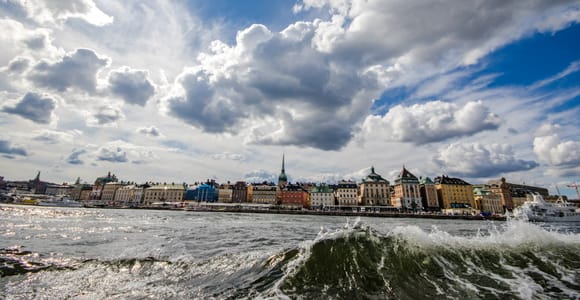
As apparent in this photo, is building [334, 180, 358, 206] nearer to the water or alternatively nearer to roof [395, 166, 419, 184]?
roof [395, 166, 419, 184]

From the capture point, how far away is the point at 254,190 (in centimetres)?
14825

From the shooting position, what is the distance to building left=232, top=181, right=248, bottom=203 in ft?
500

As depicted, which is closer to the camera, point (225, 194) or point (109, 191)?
point (225, 194)

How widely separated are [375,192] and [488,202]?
5174 cm

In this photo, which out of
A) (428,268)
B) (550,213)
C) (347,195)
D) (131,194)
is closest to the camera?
(428,268)

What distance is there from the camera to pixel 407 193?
395ft

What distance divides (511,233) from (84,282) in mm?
14765

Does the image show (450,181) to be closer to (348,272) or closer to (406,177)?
(406,177)

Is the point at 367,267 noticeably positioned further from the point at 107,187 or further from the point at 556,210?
the point at 107,187

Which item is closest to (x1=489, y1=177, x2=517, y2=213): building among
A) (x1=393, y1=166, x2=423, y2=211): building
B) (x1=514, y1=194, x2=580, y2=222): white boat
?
(x1=393, y1=166, x2=423, y2=211): building

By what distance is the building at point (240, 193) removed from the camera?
152 metres

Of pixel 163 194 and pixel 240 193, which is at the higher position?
pixel 240 193

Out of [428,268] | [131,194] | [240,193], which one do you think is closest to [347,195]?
[240,193]

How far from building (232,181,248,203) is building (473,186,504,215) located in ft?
387
